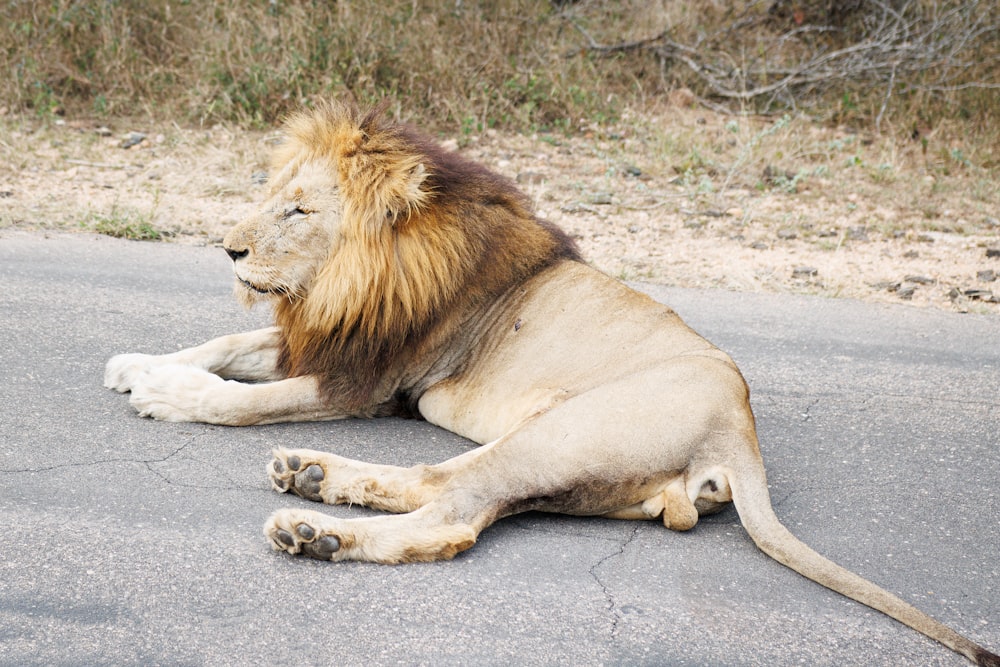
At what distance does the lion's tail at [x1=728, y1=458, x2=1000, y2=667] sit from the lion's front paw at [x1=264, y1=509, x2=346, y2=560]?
1.10 m

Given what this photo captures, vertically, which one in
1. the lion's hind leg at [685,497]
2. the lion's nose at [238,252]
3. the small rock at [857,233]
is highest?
the lion's nose at [238,252]

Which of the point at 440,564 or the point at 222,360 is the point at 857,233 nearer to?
the point at 222,360

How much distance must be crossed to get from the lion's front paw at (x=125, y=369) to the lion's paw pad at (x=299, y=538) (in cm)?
129

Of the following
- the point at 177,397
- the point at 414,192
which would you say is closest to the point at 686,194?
the point at 414,192

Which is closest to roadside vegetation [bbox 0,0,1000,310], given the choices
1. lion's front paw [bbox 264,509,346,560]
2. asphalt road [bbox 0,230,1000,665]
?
asphalt road [bbox 0,230,1000,665]

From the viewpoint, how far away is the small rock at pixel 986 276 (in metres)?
6.57

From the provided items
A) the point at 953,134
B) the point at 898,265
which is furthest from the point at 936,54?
the point at 898,265

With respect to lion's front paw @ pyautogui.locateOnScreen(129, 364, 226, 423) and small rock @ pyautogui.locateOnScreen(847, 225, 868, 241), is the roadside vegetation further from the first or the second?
lion's front paw @ pyautogui.locateOnScreen(129, 364, 226, 423)

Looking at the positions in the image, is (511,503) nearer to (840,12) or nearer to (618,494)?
(618,494)

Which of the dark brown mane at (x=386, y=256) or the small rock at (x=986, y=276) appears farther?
the small rock at (x=986, y=276)

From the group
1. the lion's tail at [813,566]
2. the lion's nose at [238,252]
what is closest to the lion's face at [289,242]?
the lion's nose at [238,252]

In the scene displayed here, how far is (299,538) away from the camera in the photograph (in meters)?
2.71

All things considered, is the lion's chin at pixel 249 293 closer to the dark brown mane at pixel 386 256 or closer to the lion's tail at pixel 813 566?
the dark brown mane at pixel 386 256

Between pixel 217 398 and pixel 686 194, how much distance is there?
5117mm
